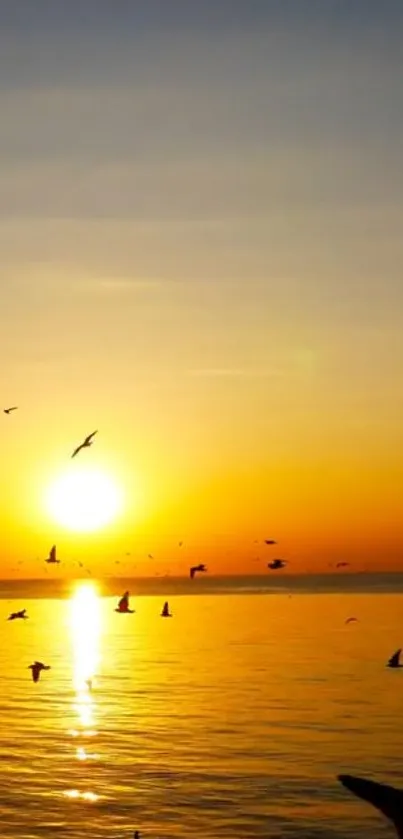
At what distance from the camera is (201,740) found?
56.4 meters

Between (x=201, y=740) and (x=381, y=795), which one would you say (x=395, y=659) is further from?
(x=381, y=795)

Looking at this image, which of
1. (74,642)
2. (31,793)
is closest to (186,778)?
(31,793)

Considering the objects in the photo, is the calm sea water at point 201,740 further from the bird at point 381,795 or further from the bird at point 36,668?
the bird at point 381,795

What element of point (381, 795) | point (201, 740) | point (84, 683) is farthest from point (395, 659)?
point (381, 795)

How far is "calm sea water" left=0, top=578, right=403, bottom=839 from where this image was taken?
40031 mm

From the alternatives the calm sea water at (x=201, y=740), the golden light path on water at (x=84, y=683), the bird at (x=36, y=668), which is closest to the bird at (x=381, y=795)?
the calm sea water at (x=201, y=740)

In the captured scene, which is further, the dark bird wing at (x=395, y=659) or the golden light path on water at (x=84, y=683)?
the dark bird wing at (x=395, y=659)

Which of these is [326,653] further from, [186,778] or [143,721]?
[186,778]

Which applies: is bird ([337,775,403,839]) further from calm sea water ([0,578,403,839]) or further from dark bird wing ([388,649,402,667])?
dark bird wing ([388,649,402,667])

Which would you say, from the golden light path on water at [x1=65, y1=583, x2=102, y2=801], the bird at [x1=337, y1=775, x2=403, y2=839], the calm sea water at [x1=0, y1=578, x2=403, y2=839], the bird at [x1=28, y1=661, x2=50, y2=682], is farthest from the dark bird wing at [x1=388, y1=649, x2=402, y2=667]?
the bird at [x1=337, y1=775, x2=403, y2=839]


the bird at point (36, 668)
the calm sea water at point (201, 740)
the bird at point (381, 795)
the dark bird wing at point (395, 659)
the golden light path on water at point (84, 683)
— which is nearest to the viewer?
the bird at point (381, 795)

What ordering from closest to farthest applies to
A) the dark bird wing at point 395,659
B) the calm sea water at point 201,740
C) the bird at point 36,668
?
1. the calm sea water at point 201,740
2. the bird at point 36,668
3. the dark bird wing at point 395,659

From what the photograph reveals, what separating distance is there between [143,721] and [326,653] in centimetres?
4259

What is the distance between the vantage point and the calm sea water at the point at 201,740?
40.0 metres
